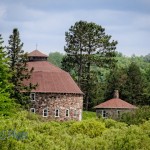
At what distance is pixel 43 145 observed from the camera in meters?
19.3

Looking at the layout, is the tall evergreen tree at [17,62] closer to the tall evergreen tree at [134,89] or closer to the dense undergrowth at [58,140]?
the tall evergreen tree at [134,89]

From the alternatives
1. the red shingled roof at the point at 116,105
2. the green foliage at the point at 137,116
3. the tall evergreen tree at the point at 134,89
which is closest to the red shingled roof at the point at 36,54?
the red shingled roof at the point at 116,105

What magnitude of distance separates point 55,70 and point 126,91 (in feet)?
47.5

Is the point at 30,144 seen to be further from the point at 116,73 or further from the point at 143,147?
the point at 116,73

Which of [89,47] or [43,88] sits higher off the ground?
[89,47]

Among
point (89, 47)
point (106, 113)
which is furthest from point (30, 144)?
point (89, 47)

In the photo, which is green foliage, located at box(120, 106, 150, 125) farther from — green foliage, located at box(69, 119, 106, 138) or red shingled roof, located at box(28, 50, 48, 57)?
red shingled roof, located at box(28, 50, 48, 57)

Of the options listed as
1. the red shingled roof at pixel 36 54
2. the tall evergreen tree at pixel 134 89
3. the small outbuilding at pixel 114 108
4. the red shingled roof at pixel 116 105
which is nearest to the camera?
the small outbuilding at pixel 114 108

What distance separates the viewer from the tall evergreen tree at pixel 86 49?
77750mm

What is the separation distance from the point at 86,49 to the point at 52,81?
12.2 meters

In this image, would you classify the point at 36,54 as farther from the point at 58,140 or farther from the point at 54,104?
the point at 58,140

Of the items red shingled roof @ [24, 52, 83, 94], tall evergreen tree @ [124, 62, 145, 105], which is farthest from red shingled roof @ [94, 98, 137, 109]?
tall evergreen tree @ [124, 62, 145, 105]

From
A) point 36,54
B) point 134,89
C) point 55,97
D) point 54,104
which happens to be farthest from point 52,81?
point 134,89

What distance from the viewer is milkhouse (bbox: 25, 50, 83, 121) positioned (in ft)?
221
